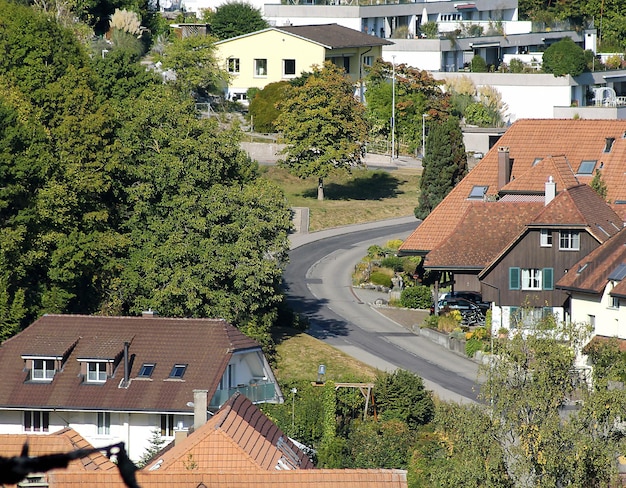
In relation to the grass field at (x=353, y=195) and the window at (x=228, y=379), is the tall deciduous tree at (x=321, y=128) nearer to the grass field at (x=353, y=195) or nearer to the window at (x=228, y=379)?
the grass field at (x=353, y=195)

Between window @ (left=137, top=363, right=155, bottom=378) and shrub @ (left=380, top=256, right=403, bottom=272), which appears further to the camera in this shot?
shrub @ (left=380, top=256, right=403, bottom=272)

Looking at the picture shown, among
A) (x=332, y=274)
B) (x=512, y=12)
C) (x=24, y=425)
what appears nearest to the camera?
(x=24, y=425)

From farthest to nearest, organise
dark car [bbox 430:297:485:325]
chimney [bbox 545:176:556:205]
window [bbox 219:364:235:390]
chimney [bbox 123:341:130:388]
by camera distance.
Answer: chimney [bbox 545:176:556:205]
dark car [bbox 430:297:485:325]
chimney [bbox 123:341:130:388]
window [bbox 219:364:235:390]

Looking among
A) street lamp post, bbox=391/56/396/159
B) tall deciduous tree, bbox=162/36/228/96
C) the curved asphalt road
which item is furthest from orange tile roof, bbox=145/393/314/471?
tall deciduous tree, bbox=162/36/228/96

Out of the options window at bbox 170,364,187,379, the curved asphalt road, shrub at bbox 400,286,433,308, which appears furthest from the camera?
shrub at bbox 400,286,433,308

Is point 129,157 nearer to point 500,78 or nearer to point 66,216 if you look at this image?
point 66,216

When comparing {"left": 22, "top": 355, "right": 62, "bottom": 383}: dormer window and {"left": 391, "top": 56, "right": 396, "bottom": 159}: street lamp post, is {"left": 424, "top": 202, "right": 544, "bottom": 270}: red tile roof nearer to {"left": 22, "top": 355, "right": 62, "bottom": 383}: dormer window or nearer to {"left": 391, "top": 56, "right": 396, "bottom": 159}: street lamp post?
{"left": 22, "top": 355, "right": 62, "bottom": 383}: dormer window

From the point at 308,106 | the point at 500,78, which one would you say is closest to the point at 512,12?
the point at 500,78
